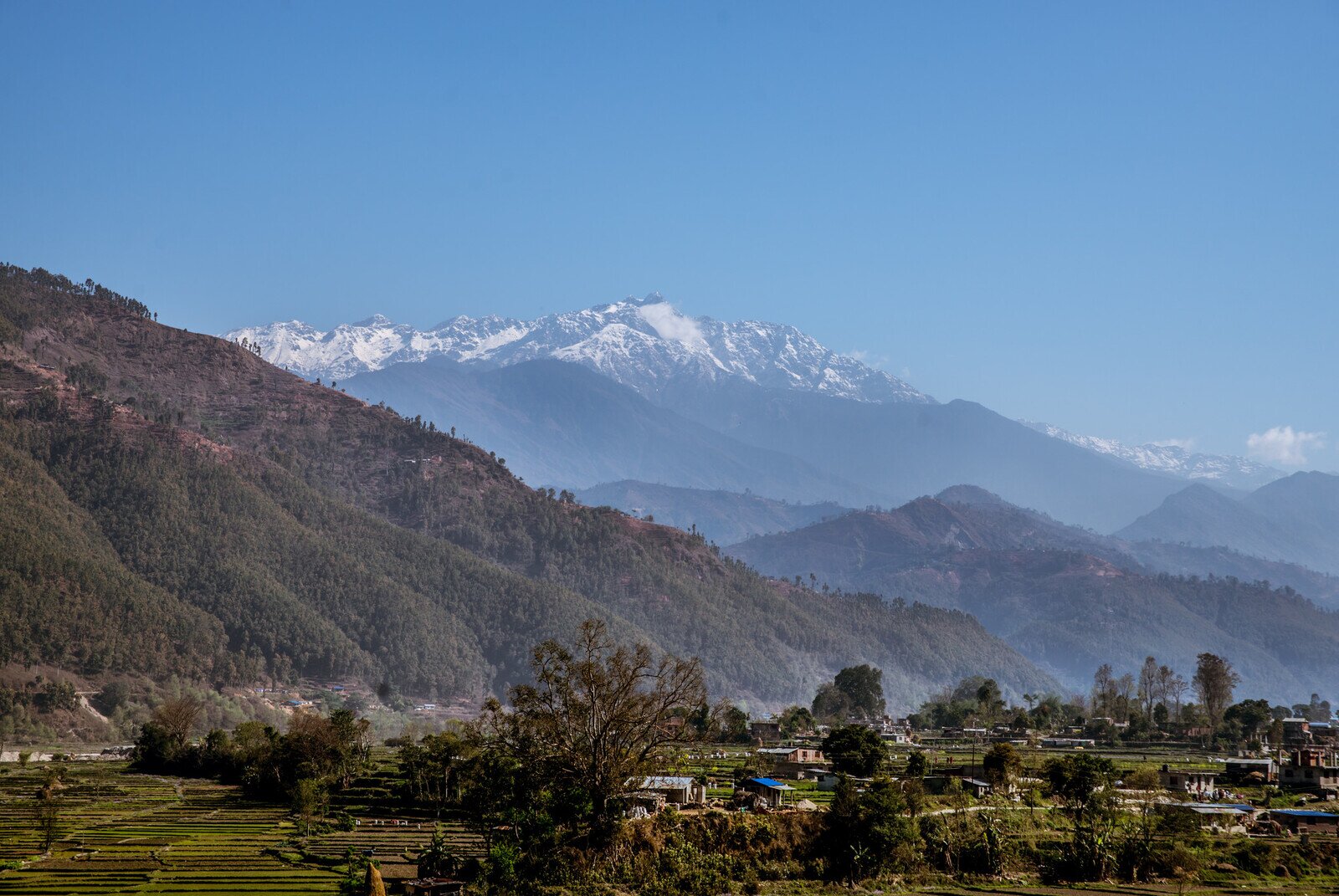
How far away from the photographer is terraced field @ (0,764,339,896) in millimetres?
62031

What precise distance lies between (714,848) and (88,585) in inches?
5270

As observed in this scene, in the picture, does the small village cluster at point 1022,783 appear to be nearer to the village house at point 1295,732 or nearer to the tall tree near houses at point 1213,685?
the village house at point 1295,732

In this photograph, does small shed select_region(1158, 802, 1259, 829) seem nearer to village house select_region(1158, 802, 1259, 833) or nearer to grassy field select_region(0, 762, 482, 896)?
village house select_region(1158, 802, 1259, 833)

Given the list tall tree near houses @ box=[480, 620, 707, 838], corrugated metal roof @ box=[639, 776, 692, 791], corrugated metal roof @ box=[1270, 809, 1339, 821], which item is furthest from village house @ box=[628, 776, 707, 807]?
corrugated metal roof @ box=[1270, 809, 1339, 821]

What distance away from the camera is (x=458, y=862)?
61.8 m

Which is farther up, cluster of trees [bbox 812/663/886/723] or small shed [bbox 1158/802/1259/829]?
cluster of trees [bbox 812/663/886/723]

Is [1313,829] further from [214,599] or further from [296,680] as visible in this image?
[214,599]

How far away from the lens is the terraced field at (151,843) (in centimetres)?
6203

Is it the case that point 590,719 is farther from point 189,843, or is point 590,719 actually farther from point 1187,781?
point 1187,781

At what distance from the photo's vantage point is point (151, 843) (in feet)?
233

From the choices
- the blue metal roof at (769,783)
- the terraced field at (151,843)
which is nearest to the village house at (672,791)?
the blue metal roof at (769,783)

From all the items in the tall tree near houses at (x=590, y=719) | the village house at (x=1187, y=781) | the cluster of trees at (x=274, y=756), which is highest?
the tall tree near houses at (x=590, y=719)

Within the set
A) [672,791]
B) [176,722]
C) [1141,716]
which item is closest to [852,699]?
[1141,716]

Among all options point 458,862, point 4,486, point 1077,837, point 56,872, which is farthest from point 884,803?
point 4,486
